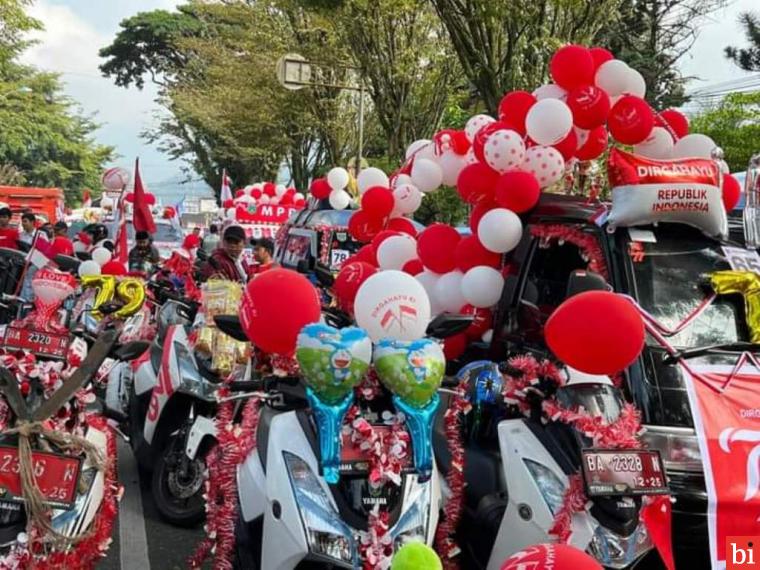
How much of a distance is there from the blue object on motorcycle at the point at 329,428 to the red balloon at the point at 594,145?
2.79m

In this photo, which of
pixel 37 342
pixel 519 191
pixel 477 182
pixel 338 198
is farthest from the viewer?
pixel 338 198

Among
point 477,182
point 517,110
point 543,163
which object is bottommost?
point 477,182

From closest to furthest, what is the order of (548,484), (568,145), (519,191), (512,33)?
(548,484) → (519,191) → (568,145) → (512,33)

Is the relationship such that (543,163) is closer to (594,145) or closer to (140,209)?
(594,145)

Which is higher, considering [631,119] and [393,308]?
[631,119]

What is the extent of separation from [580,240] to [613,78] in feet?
3.92

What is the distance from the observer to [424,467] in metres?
3.24

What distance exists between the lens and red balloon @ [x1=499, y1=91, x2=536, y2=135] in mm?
5320

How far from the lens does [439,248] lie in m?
5.68

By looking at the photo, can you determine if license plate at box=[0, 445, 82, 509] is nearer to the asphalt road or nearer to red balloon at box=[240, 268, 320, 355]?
red balloon at box=[240, 268, 320, 355]

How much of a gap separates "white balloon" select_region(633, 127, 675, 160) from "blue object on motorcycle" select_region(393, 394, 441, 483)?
105 inches

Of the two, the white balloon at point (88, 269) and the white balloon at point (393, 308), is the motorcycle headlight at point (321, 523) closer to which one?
the white balloon at point (393, 308)

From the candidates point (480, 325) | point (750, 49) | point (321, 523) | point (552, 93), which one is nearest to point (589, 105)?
point (552, 93)

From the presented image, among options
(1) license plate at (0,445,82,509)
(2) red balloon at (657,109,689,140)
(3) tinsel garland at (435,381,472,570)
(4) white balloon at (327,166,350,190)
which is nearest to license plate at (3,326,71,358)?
(1) license plate at (0,445,82,509)
